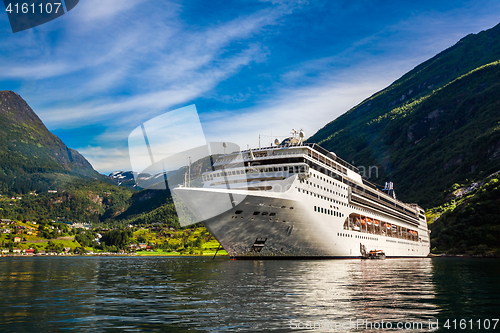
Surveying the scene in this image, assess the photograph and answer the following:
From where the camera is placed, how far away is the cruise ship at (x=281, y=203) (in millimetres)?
41125

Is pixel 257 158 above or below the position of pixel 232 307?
above

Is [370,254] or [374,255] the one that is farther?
[374,255]

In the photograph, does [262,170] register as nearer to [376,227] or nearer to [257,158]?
[257,158]

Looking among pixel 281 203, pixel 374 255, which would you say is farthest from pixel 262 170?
pixel 374 255

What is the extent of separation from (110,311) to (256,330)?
21.3ft

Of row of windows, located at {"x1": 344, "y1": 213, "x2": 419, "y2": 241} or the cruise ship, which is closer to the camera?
the cruise ship

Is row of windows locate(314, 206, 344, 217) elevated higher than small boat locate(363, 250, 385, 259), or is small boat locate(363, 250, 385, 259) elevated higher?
row of windows locate(314, 206, 344, 217)

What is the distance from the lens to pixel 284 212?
1715 inches

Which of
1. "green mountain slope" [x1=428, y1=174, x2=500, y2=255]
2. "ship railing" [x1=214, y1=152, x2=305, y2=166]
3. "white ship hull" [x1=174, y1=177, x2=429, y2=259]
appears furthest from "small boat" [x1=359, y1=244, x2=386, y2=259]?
"green mountain slope" [x1=428, y1=174, x2=500, y2=255]

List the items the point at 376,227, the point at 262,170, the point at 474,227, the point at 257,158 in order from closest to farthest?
1. the point at 262,170
2. the point at 257,158
3. the point at 376,227
4. the point at 474,227

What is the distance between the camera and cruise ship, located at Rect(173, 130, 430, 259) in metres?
41.1

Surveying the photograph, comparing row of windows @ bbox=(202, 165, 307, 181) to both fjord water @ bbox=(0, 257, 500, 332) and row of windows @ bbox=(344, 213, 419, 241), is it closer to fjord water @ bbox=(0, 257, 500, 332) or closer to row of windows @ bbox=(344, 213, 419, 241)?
row of windows @ bbox=(344, 213, 419, 241)

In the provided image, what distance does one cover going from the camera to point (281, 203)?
141ft

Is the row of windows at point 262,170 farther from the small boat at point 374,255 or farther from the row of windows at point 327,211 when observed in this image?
the small boat at point 374,255
